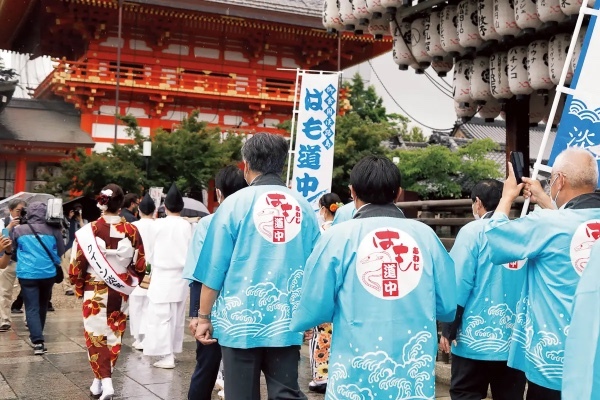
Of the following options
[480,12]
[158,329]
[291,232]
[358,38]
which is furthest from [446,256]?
[358,38]

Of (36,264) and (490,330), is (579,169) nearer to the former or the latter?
(490,330)

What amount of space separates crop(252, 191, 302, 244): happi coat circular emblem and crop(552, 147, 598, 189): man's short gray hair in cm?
130

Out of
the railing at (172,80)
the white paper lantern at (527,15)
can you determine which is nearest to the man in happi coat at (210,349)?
the white paper lantern at (527,15)

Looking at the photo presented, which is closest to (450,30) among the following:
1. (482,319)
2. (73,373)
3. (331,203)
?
(331,203)

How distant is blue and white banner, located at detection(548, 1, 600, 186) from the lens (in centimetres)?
383

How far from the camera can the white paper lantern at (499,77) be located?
7172mm

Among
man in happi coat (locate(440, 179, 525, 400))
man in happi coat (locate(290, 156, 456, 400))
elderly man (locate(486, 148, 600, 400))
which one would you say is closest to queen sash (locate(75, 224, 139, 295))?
man in happi coat (locate(440, 179, 525, 400))

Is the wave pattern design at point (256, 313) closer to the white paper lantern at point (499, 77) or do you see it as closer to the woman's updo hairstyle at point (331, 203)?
the woman's updo hairstyle at point (331, 203)

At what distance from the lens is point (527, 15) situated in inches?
244

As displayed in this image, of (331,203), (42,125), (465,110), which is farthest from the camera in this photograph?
(42,125)

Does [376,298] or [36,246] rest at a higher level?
[376,298]

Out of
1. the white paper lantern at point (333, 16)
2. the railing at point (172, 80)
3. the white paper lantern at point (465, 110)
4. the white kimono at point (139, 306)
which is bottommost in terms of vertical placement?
the white kimono at point (139, 306)

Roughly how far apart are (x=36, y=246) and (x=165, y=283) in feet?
5.71

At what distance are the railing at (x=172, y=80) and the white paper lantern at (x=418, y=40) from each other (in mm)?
12121
